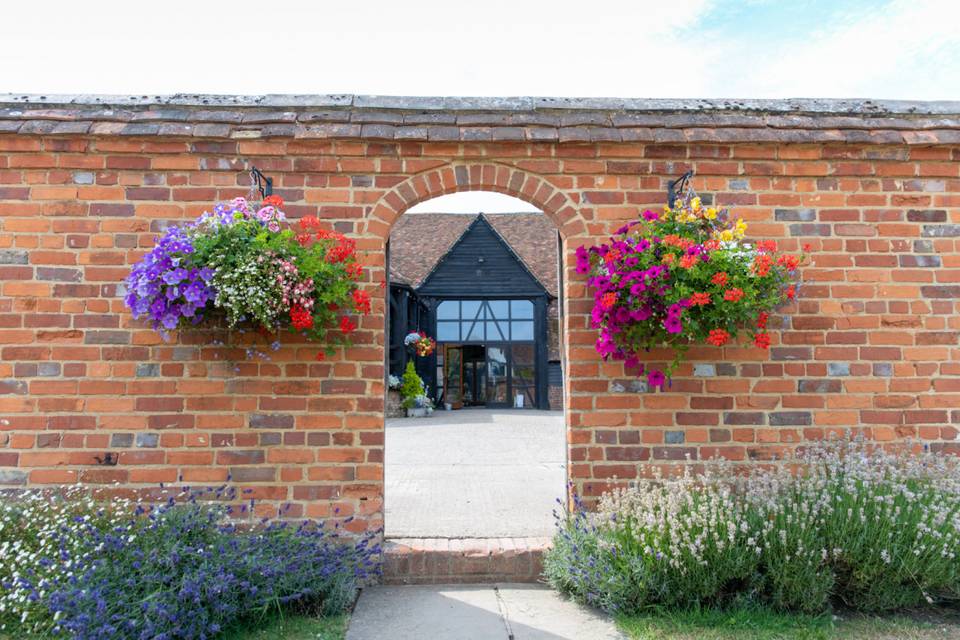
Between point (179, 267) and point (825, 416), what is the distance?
4.21 metres

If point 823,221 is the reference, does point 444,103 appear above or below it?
above

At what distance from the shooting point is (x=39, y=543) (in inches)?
144

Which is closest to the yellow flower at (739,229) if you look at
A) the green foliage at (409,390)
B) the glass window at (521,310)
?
the green foliage at (409,390)

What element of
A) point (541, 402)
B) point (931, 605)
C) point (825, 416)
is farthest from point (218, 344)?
point (541, 402)

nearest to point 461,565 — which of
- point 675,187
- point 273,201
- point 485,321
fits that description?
point 273,201

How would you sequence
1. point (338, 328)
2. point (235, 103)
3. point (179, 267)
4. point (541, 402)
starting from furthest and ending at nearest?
point (541, 402), point (235, 103), point (338, 328), point (179, 267)

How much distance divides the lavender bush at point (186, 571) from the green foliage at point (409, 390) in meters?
13.6

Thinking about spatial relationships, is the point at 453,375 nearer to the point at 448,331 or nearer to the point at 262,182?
the point at 448,331

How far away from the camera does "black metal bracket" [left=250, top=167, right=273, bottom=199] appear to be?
4.24 meters

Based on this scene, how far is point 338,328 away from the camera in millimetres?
4125

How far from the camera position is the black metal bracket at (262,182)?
424 cm

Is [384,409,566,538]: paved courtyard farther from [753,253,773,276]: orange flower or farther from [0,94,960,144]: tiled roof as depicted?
[0,94,960,144]: tiled roof

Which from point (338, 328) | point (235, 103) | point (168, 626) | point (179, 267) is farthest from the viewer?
point (235, 103)

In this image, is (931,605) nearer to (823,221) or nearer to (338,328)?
(823,221)
